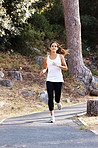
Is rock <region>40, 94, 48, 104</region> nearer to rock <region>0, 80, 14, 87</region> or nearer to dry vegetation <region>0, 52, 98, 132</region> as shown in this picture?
dry vegetation <region>0, 52, 98, 132</region>

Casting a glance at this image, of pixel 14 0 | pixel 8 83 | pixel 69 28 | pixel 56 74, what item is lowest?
Answer: pixel 8 83

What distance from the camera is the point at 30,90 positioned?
11422 millimetres

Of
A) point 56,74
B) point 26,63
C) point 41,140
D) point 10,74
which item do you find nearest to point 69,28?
point 26,63

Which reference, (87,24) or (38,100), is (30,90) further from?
(87,24)

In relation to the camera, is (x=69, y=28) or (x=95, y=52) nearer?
(x=69, y=28)

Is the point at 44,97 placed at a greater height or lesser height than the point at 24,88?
lesser

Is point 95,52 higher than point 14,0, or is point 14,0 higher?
point 14,0

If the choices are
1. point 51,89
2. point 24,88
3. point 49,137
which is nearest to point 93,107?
point 51,89

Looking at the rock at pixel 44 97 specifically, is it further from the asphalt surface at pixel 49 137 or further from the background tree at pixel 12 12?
the asphalt surface at pixel 49 137

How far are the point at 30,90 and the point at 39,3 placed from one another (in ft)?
28.8

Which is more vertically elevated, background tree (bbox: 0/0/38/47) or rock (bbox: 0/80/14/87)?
background tree (bbox: 0/0/38/47)

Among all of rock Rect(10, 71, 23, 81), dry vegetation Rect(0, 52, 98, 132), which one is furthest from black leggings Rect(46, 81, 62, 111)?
rock Rect(10, 71, 23, 81)

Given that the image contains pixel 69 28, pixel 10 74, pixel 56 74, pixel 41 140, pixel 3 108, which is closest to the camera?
pixel 41 140

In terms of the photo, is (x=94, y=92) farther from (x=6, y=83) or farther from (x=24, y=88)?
(x=6, y=83)
